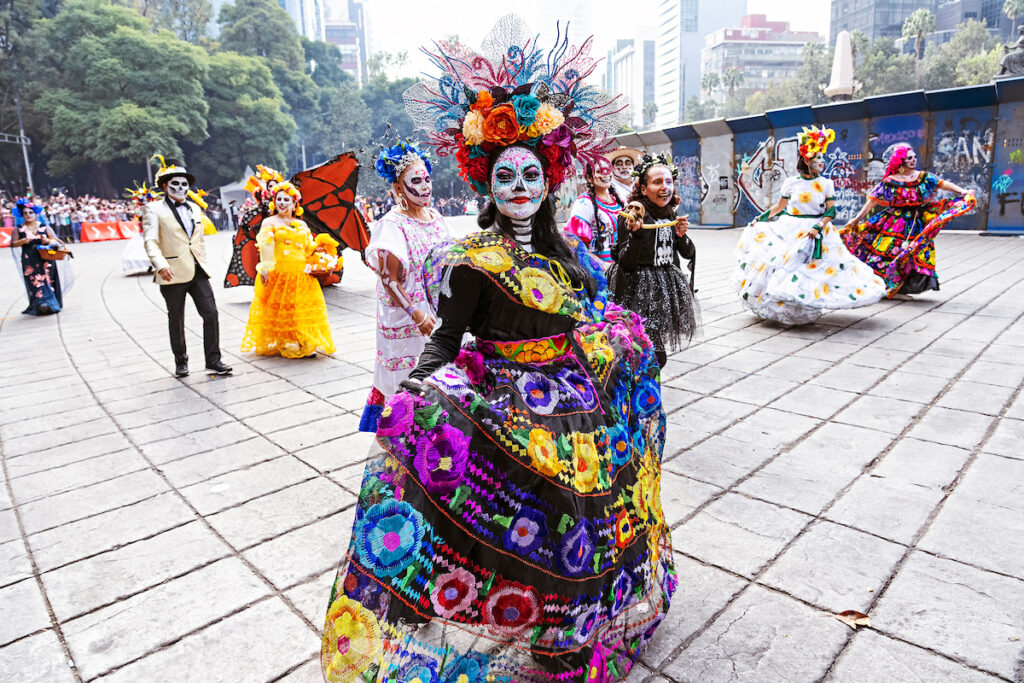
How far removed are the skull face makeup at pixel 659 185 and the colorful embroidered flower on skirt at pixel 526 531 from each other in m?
3.83

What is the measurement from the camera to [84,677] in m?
2.36

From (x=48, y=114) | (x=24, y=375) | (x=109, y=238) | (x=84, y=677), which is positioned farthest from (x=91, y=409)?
(x=48, y=114)

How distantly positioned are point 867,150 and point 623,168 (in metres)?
12.6

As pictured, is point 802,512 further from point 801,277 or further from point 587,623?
point 801,277

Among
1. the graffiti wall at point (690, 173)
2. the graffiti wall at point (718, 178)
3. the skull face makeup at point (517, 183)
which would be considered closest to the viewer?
the skull face makeup at point (517, 183)

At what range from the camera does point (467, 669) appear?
203 cm

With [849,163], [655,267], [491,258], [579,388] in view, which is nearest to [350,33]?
[849,163]

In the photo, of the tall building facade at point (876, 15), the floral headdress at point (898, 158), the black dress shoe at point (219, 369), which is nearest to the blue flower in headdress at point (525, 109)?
the black dress shoe at point (219, 369)

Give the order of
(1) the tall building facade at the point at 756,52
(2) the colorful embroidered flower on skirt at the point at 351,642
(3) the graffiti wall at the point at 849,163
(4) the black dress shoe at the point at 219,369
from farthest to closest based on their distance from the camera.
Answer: (1) the tall building facade at the point at 756,52, (3) the graffiti wall at the point at 849,163, (4) the black dress shoe at the point at 219,369, (2) the colorful embroidered flower on skirt at the point at 351,642

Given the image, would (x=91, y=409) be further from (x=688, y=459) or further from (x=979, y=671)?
(x=979, y=671)

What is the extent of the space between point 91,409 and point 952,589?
6.08 metres

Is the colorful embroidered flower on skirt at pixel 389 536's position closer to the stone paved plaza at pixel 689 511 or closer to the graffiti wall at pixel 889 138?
the stone paved plaza at pixel 689 511

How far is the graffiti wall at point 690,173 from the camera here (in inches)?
784

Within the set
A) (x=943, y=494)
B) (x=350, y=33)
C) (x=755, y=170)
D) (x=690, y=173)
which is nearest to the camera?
(x=943, y=494)
